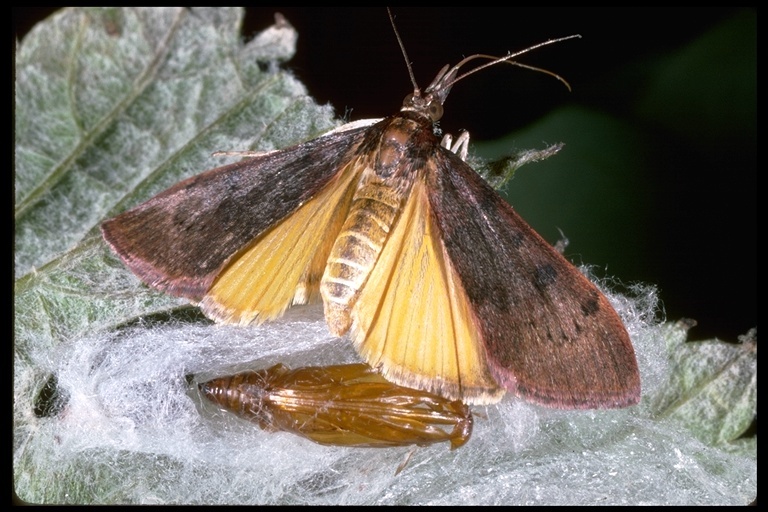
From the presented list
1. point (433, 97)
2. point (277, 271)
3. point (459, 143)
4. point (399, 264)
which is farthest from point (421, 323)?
point (433, 97)

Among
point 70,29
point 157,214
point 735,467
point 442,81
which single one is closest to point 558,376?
point 735,467

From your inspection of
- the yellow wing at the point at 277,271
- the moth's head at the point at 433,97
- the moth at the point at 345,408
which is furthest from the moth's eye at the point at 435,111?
the moth at the point at 345,408

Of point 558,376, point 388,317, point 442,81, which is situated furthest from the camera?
point 442,81

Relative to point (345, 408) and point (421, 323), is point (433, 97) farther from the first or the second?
point (345, 408)

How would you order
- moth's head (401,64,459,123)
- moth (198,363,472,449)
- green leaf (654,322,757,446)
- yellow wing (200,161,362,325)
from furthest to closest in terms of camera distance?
green leaf (654,322,757,446)
moth's head (401,64,459,123)
yellow wing (200,161,362,325)
moth (198,363,472,449)

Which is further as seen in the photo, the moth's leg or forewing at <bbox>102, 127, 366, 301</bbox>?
the moth's leg

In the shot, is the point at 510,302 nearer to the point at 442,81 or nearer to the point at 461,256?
the point at 461,256

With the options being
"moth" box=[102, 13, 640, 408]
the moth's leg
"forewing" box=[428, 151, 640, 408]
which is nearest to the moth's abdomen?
"moth" box=[102, 13, 640, 408]

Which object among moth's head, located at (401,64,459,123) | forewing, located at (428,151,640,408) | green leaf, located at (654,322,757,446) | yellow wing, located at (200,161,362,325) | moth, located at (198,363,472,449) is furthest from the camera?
green leaf, located at (654,322,757,446)

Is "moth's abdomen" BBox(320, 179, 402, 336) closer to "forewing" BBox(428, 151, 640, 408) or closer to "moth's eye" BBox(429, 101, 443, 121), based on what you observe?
"forewing" BBox(428, 151, 640, 408)
